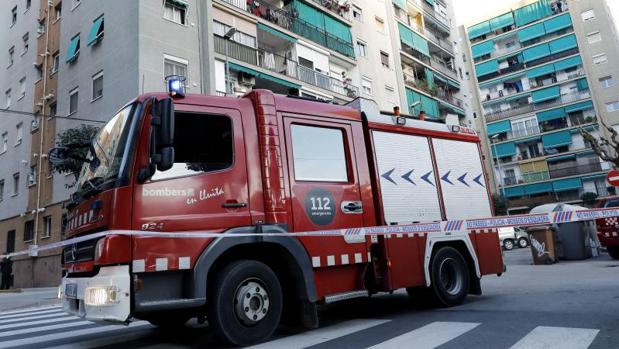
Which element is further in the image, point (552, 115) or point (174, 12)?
point (552, 115)

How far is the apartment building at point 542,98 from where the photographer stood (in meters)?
51.1

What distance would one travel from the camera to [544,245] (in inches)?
554

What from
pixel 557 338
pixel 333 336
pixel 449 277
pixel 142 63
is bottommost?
pixel 557 338

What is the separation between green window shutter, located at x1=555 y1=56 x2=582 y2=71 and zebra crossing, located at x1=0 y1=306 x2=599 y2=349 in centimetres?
5703

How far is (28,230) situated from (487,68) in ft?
179

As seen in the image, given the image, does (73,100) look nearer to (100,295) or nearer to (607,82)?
(100,295)

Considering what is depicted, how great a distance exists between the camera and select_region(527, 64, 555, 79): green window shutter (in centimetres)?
5434

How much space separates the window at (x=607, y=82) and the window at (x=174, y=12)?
163ft

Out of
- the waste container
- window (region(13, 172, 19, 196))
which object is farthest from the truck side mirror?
window (region(13, 172, 19, 196))

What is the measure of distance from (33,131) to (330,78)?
53.5ft

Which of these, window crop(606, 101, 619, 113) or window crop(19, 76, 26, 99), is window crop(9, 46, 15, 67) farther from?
window crop(606, 101, 619, 113)

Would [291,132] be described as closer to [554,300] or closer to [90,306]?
[90,306]

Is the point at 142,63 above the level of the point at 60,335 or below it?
above

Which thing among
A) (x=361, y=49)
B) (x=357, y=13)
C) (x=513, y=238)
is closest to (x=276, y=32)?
(x=361, y=49)
